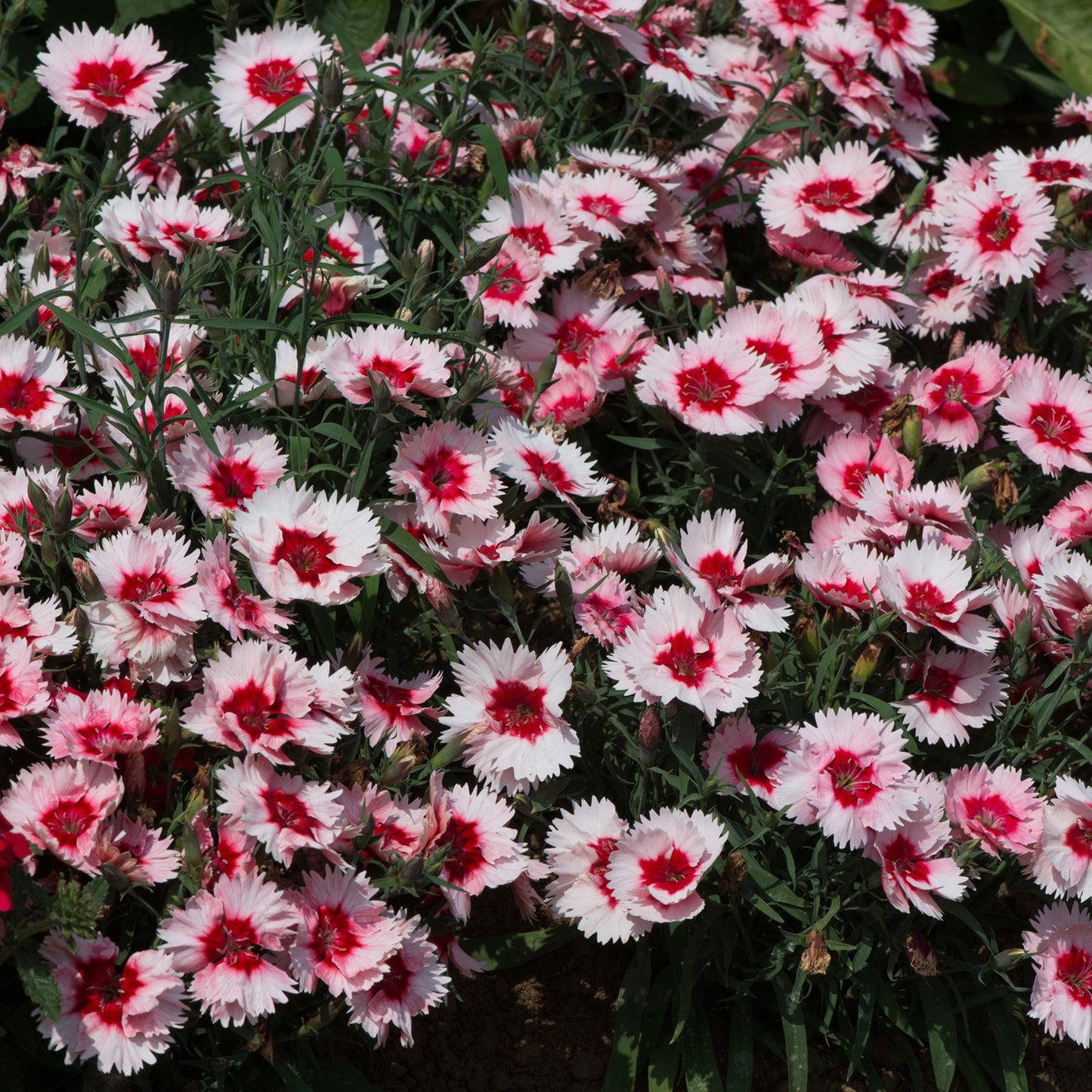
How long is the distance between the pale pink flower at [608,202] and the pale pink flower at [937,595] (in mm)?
1008

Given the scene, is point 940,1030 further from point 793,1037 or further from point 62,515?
point 62,515

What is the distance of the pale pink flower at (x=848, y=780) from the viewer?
2.16m

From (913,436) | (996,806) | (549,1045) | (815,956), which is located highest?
(913,436)

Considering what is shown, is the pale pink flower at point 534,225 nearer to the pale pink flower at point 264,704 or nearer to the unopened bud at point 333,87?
the unopened bud at point 333,87

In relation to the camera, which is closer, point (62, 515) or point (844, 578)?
point (62, 515)

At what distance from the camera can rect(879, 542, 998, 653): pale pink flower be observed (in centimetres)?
234

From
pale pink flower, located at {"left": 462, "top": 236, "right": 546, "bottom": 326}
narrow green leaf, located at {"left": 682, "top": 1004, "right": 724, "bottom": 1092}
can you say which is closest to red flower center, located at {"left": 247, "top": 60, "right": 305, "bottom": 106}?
pale pink flower, located at {"left": 462, "top": 236, "right": 546, "bottom": 326}

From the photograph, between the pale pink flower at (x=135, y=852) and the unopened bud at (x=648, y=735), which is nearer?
the pale pink flower at (x=135, y=852)

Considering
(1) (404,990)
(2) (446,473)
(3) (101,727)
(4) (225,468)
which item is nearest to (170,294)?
(4) (225,468)

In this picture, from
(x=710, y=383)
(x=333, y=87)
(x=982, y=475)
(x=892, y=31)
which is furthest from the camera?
(x=892, y=31)

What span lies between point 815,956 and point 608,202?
5.63 feet

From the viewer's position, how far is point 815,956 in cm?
214

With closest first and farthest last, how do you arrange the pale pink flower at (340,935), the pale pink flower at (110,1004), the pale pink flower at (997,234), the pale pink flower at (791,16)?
the pale pink flower at (110,1004), the pale pink flower at (340,935), the pale pink flower at (997,234), the pale pink flower at (791,16)

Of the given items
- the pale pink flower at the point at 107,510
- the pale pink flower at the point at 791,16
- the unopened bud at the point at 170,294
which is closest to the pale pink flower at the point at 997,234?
the pale pink flower at the point at 791,16
